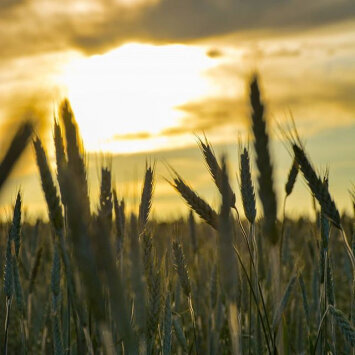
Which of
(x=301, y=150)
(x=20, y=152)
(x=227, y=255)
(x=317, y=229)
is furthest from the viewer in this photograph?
(x=317, y=229)

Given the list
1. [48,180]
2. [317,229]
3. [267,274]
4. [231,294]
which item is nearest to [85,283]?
[231,294]

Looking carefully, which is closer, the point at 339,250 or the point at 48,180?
the point at 48,180

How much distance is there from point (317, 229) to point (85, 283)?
216cm

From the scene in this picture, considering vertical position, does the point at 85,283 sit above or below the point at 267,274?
above

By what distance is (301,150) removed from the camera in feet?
5.98

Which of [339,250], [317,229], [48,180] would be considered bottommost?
[339,250]

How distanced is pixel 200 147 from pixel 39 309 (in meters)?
2.46

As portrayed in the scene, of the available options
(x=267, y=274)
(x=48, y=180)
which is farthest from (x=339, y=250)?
(x=48, y=180)

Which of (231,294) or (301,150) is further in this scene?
(301,150)

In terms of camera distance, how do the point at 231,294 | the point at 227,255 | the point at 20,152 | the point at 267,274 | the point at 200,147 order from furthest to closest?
1. the point at 267,274
2. the point at 200,147
3. the point at 231,294
4. the point at 227,255
5. the point at 20,152

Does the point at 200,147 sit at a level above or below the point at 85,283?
above

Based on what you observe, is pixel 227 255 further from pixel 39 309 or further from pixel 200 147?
pixel 39 309

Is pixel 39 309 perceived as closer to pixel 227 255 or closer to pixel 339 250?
pixel 227 255

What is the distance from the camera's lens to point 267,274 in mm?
4117
